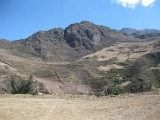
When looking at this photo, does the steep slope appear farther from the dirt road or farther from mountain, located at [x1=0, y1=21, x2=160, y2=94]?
the dirt road

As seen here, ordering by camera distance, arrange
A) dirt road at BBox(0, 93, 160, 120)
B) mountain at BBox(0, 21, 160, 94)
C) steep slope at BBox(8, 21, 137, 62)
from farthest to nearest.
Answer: steep slope at BBox(8, 21, 137, 62), mountain at BBox(0, 21, 160, 94), dirt road at BBox(0, 93, 160, 120)

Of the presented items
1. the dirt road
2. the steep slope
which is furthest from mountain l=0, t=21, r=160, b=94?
the dirt road

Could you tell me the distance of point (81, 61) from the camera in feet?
308

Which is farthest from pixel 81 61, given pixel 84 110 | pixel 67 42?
pixel 84 110

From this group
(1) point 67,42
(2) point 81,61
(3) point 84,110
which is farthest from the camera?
(1) point 67,42

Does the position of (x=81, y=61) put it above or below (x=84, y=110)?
above

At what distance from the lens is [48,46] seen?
4966 inches

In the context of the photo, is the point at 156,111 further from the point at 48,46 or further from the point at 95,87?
the point at 48,46

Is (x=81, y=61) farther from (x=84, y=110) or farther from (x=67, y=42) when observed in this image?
(x=84, y=110)

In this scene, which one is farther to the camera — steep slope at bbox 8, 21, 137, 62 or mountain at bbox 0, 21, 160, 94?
steep slope at bbox 8, 21, 137, 62

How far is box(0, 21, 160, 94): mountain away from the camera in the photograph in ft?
169

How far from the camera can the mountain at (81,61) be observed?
51.6 metres

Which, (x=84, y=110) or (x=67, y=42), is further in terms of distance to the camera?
(x=67, y=42)

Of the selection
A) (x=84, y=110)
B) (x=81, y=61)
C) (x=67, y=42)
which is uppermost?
(x=67, y=42)
